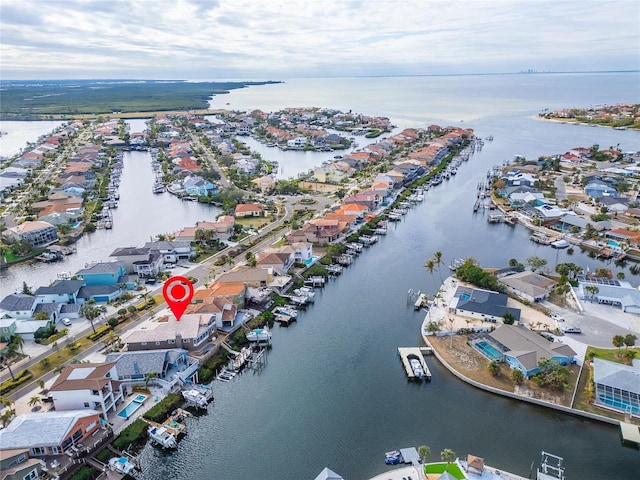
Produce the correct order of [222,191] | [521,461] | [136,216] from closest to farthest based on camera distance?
[521,461], [136,216], [222,191]

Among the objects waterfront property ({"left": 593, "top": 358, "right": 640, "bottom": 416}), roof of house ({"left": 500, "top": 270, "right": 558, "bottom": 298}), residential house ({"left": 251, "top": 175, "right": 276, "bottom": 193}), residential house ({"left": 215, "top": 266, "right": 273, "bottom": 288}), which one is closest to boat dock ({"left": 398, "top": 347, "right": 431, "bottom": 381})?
waterfront property ({"left": 593, "top": 358, "right": 640, "bottom": 416})

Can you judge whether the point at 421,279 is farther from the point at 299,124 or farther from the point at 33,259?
the point at 299,124

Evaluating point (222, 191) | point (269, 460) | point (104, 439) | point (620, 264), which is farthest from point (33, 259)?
point (620, 264)

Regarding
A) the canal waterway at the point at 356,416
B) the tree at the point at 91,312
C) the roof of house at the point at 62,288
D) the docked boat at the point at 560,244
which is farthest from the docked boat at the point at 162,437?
the docked boat at the point at 560,244

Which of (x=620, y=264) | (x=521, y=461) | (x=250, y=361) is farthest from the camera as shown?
(x=620, y=264)

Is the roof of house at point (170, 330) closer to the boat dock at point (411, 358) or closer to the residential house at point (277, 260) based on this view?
the residential house at point (277, 260)

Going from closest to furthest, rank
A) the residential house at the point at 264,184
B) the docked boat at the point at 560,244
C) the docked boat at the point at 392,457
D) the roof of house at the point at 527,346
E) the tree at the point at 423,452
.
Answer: the tree at the point at 423,452 → the docked boat at the point at 392,457 → the roof of house at the point at 527,346 → the docked boat at the point at 560,244 → the residential house at the point at 264,184

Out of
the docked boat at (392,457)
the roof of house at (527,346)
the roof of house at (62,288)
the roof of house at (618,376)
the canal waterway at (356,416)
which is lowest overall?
the canal waterway at (356,416)
